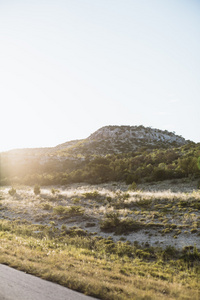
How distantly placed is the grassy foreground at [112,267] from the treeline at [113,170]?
21.9 meters

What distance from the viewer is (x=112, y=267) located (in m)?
9.28

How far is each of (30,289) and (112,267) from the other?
14.0 feet

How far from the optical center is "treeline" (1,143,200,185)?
35.8 metres

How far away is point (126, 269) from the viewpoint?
30.7ft

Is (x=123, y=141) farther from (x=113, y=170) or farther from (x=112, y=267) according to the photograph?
(x=112, y=267)

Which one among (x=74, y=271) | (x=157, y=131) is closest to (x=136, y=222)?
(x=74, y=271)

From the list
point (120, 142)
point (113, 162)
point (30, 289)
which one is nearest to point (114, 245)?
point (30, 289)

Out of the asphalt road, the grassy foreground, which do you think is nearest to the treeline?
the grassy foreground

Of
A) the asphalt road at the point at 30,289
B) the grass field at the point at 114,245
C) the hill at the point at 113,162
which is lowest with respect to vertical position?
the grass field at the point at 114,245

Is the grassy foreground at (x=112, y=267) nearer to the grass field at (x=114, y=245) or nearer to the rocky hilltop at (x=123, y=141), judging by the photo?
the grass field at (x=114, y=245)

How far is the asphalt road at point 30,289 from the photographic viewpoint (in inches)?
225

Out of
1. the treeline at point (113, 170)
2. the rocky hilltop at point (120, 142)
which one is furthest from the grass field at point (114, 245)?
the rocky hilltop at point (120, 142)

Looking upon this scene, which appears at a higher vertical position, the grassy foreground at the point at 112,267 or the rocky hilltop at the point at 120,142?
the rocky hilltop at the point at 120,142

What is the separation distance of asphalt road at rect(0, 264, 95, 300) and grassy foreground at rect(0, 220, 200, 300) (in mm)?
391
